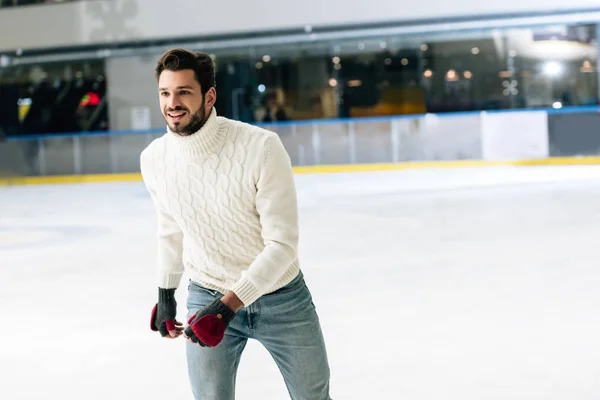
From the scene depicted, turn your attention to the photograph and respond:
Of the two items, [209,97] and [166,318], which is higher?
[209,97]

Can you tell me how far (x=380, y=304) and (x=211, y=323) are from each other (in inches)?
124

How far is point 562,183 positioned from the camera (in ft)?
42.3

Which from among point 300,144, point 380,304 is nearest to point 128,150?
point 300,144

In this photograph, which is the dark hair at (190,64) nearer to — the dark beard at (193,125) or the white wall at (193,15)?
the dark beard at (193,125)

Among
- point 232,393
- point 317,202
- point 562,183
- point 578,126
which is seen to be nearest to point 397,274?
point 232,393

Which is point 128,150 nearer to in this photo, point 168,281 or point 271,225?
point 168,281

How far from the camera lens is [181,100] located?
6.97 feet

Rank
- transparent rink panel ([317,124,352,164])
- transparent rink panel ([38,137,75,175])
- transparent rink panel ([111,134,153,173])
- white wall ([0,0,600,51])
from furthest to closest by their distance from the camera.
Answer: transparent rink panel ([38,137,75,175]) < transparent rink panel ([111,134,153,173]) < transparent rink panel ([317,124,352,164]) < white wall ([0,0,600,51])

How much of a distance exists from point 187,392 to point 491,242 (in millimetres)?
4426

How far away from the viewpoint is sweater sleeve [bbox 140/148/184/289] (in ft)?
7.77

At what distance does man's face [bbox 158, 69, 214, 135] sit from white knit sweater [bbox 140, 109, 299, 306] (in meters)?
0.04

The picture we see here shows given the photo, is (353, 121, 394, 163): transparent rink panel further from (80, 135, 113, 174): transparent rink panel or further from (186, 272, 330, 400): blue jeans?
(186, 272, 330, 400): blue jeans

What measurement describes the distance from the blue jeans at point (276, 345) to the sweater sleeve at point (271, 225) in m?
0.11

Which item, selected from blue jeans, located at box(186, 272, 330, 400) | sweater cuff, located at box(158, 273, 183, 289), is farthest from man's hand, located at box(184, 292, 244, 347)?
sweater cuff, located at box(158, 273, 183, 289)
